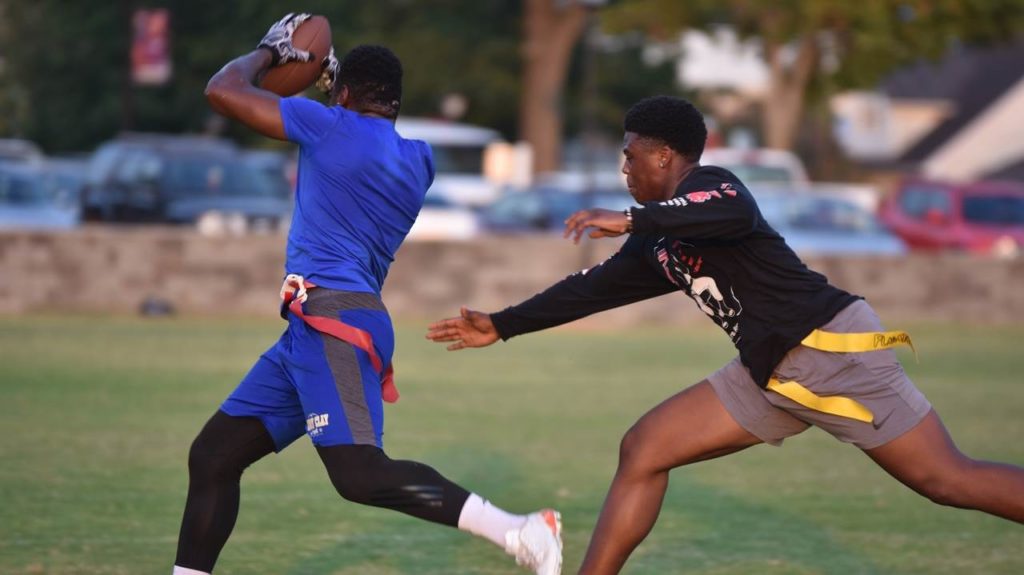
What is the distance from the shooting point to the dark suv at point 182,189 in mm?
23922

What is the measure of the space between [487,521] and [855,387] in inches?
54.6

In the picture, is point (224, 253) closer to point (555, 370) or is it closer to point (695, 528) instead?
point (555, 370)

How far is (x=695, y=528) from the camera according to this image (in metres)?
8.66

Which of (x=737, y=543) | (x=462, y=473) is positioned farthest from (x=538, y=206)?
(x=737, y=543)

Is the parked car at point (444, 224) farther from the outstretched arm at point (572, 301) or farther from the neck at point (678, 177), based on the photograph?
the neck at point (678, 177)

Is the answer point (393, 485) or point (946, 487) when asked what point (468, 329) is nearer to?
point (393, 485)

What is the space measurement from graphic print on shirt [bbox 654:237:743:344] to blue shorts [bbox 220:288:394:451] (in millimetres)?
1047

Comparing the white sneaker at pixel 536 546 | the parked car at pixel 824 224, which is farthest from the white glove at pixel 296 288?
the parked car at pixel 824 224

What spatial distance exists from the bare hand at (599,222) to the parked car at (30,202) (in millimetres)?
18995

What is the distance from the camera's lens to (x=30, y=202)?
24422mm

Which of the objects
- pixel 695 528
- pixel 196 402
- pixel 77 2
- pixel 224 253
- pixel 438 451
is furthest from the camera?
pixel 77 2

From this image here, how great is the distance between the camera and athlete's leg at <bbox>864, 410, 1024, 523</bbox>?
19.3 feet

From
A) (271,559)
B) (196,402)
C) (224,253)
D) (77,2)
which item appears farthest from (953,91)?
(271,559)

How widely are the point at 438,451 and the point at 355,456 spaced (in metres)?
5.17
